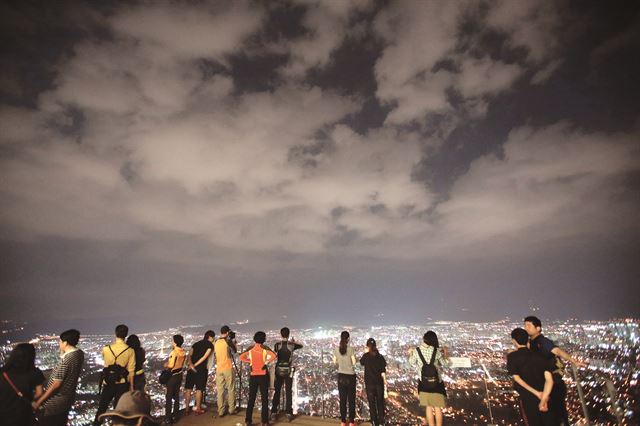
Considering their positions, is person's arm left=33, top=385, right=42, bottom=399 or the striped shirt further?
the striped shirt

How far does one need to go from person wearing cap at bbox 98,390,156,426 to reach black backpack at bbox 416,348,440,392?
537cm

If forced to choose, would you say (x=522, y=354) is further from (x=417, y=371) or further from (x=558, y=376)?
(x=417, y=371)

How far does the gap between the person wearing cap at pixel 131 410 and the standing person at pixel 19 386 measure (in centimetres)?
267

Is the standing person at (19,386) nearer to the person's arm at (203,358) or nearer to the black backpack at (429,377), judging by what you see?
the person's arm at (203,358)

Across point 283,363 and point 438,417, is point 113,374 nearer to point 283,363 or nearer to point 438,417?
point 283,363

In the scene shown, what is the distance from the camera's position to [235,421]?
713 centimetres

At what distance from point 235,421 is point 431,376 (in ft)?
16.3

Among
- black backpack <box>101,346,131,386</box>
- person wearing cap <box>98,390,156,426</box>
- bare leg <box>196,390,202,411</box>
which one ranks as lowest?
bare leg <box>196,390,202,411</box>

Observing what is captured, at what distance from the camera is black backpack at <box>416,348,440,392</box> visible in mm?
5949

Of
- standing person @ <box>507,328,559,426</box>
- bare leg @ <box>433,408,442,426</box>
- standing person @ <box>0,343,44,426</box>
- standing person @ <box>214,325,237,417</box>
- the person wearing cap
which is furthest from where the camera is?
standing person @ <box>214,325,237,417</box>

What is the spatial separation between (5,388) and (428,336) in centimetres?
701

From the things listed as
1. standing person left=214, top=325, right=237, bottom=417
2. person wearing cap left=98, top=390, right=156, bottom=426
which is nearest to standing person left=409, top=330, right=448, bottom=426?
standing person left=214, top=325, right=237, bottom=417

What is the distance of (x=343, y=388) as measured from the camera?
22.9 ft

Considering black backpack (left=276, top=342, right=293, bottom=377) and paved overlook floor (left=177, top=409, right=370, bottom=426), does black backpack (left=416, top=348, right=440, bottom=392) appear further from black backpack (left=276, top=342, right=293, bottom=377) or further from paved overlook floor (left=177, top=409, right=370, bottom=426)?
black backpack (left=276, top=342, right=293, bottom=377)
